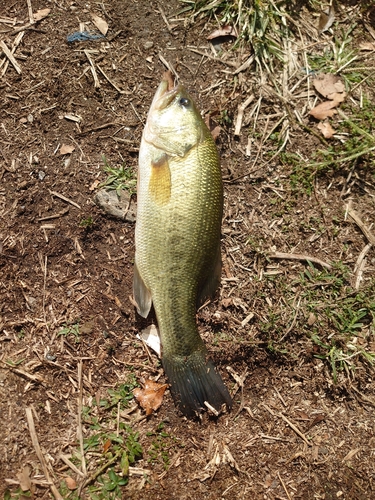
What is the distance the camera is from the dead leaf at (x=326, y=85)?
11.7ft

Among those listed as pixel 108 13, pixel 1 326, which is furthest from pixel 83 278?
pixel 108 13

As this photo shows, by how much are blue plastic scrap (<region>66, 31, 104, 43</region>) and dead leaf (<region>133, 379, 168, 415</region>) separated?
8.75 feet

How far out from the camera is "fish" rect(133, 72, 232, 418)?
2873 millimetres

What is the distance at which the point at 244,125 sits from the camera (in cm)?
352

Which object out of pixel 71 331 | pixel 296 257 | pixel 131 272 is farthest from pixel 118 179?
pixel 296 257

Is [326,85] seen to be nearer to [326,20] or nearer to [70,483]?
Result: [326,20]

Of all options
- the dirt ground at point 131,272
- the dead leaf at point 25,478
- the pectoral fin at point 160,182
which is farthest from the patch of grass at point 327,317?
the dead leaf at point 25,478

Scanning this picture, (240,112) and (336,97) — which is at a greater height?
(336,97)

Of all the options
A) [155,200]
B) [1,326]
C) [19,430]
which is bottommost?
[19,430]

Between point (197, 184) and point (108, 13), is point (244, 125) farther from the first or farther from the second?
point (108, 13)

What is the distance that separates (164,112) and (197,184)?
22.3 inches

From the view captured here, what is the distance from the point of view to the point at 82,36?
3400 millimetres

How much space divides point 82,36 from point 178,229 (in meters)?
1.78

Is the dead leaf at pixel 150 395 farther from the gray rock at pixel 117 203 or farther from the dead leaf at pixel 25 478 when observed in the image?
the gray rock at pixel 117 203
